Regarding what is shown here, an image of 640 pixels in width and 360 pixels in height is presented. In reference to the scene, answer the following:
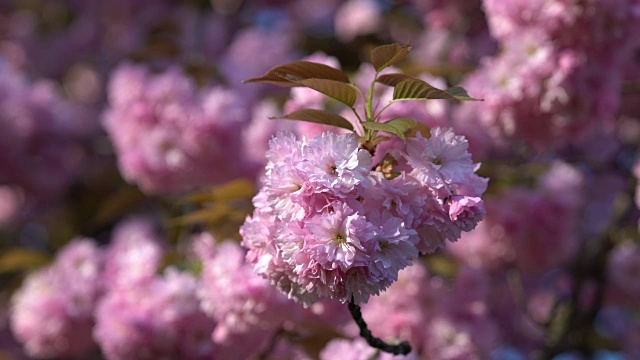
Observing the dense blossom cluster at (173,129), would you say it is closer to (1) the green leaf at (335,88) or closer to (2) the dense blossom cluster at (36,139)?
(2) the dense blossom cluster at (36,139)

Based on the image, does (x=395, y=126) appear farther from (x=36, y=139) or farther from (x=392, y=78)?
(x=36, y=139)

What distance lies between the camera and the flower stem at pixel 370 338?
4.20ft

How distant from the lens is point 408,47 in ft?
3.87

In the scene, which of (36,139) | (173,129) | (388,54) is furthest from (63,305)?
(388,54)

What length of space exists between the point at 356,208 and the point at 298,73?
0.27 metres

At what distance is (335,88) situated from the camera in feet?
4.07

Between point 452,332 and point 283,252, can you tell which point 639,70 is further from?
point 283,252

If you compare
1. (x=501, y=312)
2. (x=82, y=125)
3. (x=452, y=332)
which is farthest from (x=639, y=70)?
(x=82, y=125)

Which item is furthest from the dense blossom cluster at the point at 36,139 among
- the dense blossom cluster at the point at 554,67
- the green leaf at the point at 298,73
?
the green leaf at the point at 298,73

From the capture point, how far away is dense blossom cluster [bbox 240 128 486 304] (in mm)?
1100

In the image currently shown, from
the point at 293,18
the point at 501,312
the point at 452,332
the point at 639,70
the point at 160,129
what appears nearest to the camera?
the point at 452,332

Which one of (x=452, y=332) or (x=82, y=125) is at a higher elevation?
(x=452, y=332)

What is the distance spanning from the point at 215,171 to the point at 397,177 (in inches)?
62.9

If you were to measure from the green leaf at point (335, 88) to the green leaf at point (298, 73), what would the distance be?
27 mm
